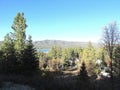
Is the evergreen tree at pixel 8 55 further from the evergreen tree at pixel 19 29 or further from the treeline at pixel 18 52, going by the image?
the evergreen tree at pixel 19 29

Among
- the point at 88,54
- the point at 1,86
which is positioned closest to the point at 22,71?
the point at 1,86

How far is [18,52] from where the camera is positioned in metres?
35.2

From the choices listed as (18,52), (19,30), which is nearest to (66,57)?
(19,30)

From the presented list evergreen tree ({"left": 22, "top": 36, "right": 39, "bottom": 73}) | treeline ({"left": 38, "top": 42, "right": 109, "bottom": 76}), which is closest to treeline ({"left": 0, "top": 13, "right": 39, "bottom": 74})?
evergreen tree ({"left": 22, "top": 36, "right": 39, "bottom": 73})

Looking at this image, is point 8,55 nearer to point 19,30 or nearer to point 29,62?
point 19,30

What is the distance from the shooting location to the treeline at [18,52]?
101 feet

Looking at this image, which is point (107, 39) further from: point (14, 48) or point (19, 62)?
point (14, 48)

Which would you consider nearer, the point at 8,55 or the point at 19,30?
the point at 8,55

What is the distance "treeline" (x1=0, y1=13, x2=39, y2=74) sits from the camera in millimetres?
30766

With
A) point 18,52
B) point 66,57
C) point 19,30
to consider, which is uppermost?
point 19,30

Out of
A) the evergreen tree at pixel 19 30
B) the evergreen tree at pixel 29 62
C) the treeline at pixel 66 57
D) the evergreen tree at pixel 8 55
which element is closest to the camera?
the evergreen tree at pixel 29 62

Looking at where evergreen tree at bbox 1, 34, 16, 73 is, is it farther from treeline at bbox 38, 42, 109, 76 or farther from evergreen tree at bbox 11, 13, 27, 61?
treeline at bbox 38, 42, 109, 76

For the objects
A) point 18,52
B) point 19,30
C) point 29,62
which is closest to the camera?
point 29,62

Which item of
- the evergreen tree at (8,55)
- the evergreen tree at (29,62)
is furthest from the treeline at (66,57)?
the evergreen tree at (29,62)
